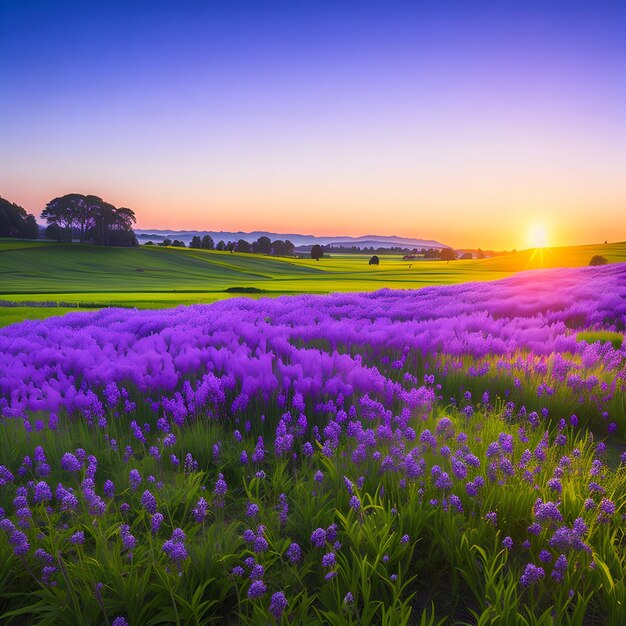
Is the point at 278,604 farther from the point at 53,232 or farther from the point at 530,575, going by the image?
the point at 53,232

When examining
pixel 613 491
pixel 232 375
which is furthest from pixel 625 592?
pixel 232 375

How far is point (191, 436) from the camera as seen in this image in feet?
11.3

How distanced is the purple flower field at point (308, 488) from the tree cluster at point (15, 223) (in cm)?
10770

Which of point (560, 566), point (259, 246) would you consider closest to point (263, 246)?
point (259, 246)

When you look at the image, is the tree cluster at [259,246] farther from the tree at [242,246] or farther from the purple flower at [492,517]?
the purple flower at [492,517]

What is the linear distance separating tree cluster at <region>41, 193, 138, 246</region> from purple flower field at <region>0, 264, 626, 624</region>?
106255 mm

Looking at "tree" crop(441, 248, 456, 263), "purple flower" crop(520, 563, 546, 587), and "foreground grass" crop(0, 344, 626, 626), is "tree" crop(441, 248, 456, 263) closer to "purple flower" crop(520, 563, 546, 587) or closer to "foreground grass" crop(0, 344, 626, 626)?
"foreground grass" crop(0, 344, 626, 626)

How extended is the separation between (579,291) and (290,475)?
445 inches

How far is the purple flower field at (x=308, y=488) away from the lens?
6.53 ft

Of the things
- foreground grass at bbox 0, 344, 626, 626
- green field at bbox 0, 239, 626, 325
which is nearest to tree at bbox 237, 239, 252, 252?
green field at bbox 0, 239, 626, 325

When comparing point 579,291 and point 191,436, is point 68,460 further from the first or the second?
point 579,291

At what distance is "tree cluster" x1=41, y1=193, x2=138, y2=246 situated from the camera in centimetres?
9950

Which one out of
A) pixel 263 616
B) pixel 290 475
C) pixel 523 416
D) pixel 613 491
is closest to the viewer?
pixel 263 616

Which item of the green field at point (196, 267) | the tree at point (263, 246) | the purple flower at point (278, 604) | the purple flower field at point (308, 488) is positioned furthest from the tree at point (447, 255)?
the purple flower at point (278, 604)
